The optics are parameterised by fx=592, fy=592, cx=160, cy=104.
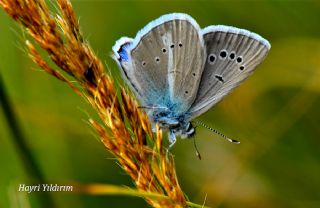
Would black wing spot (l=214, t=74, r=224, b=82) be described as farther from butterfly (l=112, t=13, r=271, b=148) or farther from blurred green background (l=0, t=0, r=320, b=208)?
blurred green background (l=0, t=0, r=320, b=208)

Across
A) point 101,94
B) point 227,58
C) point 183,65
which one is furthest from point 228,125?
point 101,94

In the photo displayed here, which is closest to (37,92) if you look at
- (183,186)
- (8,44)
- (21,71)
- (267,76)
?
(21,71)

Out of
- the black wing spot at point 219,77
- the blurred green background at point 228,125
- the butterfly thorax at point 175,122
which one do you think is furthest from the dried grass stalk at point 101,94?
the blurred green background at point 228,125

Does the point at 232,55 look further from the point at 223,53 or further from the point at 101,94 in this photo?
the point at 101,94

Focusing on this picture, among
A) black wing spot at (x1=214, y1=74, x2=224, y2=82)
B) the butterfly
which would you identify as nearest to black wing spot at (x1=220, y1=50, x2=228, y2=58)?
the butterfly

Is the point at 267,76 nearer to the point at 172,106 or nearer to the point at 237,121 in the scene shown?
the point at 237,121
